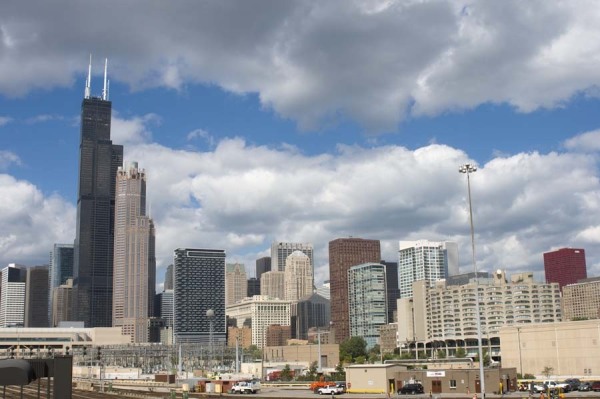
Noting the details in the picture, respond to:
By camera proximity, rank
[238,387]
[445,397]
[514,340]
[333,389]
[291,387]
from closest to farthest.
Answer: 1. [445,397]
2. [333,389]
3. [238,387]
4. [291,387]
5. [514,340]

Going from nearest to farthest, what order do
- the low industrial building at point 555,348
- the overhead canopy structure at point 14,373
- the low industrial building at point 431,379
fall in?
the overhead canopy structure at point 14,373 → the low industrial building at point 431,379 → the low industrial building at point 555,348

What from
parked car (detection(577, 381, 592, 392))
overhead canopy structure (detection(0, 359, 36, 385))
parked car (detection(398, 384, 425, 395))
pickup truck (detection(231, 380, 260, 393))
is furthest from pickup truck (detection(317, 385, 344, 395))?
overhead canopy structure (detection(0, 359, 36, 385))

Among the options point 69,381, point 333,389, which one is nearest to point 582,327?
point 333,389

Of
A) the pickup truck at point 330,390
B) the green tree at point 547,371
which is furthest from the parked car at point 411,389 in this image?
the green tree at point 547,371

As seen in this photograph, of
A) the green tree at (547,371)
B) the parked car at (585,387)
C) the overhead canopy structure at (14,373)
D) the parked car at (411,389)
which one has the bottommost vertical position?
the green tree at (547,371)

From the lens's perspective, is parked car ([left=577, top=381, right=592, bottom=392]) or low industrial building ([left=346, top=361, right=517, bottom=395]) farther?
parked car ([left=577, top=381, right=592, bottom=392])

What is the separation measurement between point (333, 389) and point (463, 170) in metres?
37.0

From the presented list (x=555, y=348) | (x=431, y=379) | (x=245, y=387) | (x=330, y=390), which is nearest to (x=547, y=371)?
(x=555, y=348)

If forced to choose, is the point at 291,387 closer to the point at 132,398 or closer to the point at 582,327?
the point at 132,398

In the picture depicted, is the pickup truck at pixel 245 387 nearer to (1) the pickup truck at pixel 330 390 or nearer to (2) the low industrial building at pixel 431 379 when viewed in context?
(1) the pickup truck at pixel 330 390

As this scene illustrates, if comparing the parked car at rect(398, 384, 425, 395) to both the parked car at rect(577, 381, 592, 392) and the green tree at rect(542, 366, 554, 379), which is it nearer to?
the parked car at rect(577, 381, 592, 392)

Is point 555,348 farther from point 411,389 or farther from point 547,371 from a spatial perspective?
point 411,389

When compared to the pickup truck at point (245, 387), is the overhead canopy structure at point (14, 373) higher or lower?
higher

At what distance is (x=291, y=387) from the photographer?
404 feet
